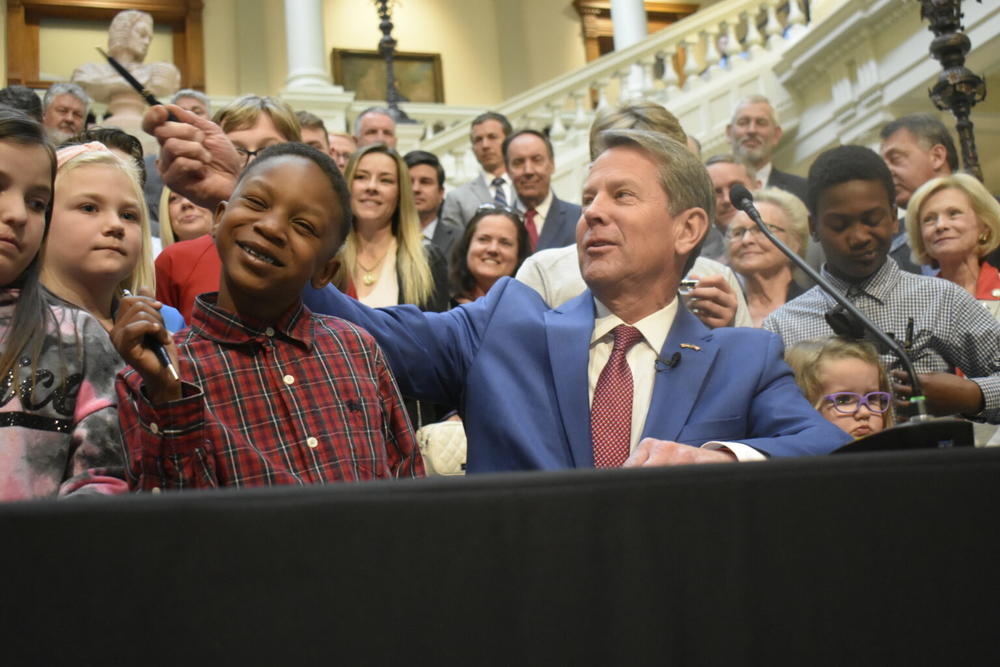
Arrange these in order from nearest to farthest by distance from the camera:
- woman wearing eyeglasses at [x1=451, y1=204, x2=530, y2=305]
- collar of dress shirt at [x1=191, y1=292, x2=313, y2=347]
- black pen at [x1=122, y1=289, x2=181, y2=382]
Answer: black pen at [x1=122, y1=289, x2=181, y2=382] → collar of dress shirt at [x1=191, y1=292, x2=313, y2=347] → woman wearing eyeglasses at [x1=451, y1=204, x2=530, y2=305]

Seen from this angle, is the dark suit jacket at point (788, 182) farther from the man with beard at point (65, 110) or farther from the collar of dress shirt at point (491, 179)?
the man with beard at point (65, 110)

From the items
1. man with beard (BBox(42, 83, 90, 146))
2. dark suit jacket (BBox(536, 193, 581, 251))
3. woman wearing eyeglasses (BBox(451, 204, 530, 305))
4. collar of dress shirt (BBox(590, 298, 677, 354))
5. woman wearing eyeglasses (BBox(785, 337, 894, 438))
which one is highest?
man with beard (BBox(42, 83, 90, 146))

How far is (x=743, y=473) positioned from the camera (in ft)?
2.69

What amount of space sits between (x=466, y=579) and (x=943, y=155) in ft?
12.9

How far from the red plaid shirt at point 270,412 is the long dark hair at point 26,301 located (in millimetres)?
210

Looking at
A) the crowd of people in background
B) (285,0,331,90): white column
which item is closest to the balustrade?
(285,0,331,90): white column

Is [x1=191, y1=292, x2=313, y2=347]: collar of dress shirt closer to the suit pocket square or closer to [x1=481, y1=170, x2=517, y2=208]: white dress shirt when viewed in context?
the suit pocket square

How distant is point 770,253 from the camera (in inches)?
140

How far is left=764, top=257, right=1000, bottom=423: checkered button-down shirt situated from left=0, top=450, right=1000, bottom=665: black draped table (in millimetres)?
1992

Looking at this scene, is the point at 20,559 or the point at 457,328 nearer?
the point at 20,559

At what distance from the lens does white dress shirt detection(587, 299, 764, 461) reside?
6.76 ft

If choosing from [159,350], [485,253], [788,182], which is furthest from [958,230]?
[159,350]

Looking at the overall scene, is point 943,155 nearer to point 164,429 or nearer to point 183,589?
point 164,429

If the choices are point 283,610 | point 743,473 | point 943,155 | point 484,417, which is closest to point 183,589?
point 283,610
